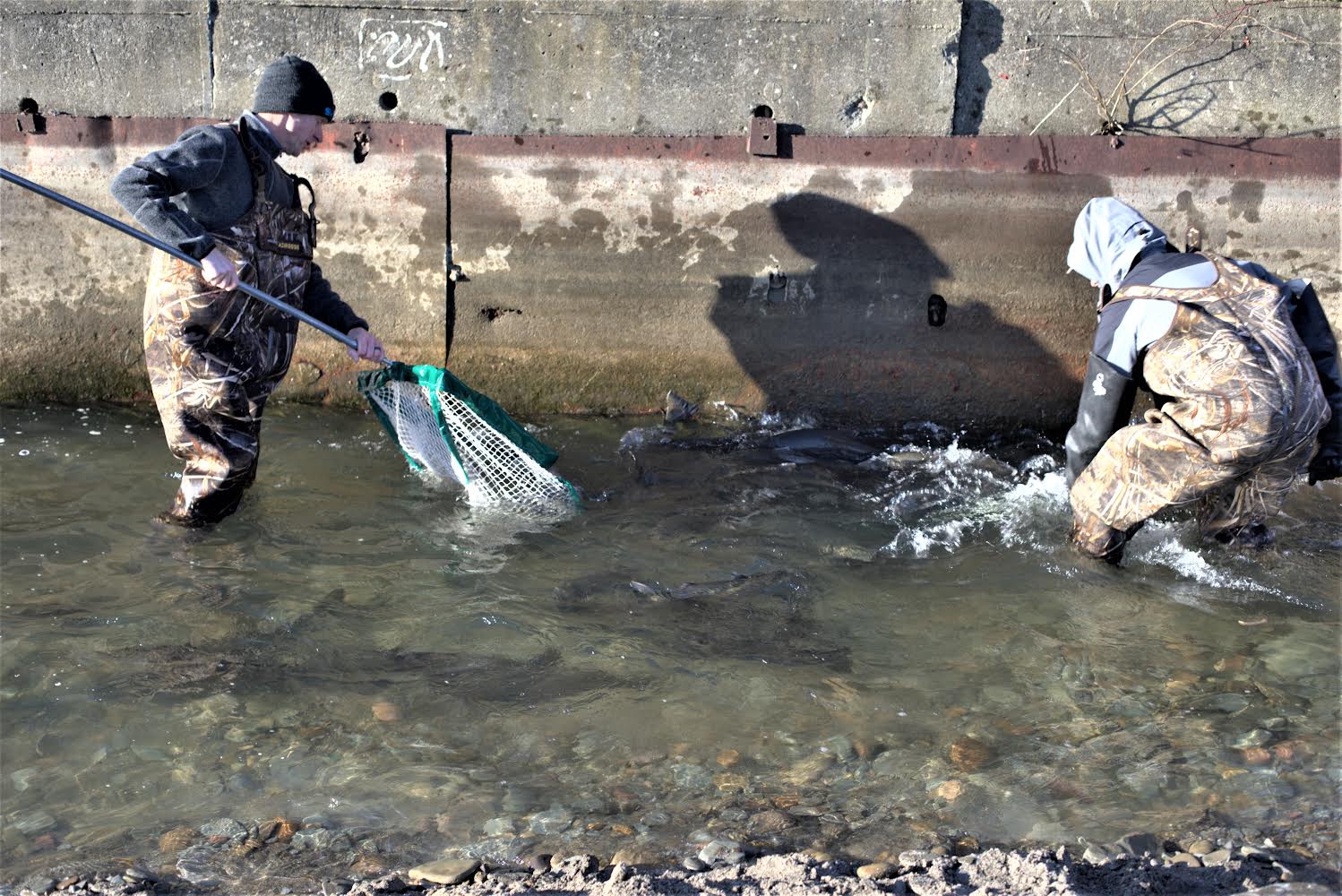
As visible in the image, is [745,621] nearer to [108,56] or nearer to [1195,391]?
[1195,391]

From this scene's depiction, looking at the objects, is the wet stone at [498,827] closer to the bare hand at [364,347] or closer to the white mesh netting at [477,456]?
the white mesh netting at [477,456]

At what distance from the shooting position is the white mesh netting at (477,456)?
201 inches

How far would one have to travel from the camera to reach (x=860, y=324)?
20.5ft

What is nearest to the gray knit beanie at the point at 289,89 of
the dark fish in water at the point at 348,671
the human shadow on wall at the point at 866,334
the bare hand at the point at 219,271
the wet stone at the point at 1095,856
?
the bare hand at the point at 219,271

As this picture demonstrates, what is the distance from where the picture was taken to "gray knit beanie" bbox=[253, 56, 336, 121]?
14.0 feet

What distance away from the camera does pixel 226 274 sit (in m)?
4.14

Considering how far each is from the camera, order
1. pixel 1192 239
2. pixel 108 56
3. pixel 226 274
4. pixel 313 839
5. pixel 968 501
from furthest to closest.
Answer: pixel 108 56
pixel 1192 239
pixel 968 501
pixel 226 274
pixel 313 839

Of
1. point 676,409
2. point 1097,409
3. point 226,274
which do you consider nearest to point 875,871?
point 1097,409

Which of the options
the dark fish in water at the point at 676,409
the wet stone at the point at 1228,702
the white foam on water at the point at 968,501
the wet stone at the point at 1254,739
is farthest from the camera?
the dark fish in water at the point at 676,409

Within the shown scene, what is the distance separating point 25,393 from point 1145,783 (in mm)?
5932

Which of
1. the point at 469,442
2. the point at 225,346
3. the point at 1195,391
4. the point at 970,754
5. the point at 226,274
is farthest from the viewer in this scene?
the point at 469,442

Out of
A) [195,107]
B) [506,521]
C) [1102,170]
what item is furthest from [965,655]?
[195,107]

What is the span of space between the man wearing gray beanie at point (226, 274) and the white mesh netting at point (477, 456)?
0.39 meters

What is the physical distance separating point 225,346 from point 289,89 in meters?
1.02
